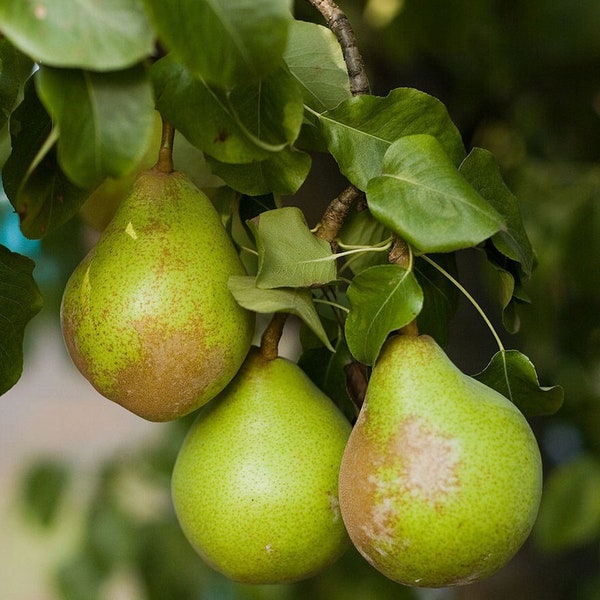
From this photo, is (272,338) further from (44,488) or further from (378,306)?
(44,488)

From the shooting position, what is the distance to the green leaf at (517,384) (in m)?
0.66

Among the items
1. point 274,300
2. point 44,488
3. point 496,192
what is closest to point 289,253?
point 274,300

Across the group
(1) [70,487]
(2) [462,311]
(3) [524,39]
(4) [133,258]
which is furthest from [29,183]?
(1) [70,487]

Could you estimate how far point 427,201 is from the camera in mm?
575

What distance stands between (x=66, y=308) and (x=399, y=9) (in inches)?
35.8

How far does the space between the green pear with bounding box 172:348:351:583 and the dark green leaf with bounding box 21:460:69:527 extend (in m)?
1.03

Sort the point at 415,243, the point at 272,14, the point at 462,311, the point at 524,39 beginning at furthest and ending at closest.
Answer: the point at 524,39
the point at 462,311
the point at 415,243
the point at 272,14

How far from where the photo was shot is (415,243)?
0.56 meters

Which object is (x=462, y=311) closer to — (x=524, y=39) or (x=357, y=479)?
(x=524, y=39)

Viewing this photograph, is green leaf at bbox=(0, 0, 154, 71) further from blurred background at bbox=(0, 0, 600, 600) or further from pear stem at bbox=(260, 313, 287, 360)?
blurred background at bbox=(0, 0, 600, 600)

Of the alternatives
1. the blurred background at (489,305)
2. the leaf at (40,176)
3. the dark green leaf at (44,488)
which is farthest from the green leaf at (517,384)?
the dark green leaf at (44,488)

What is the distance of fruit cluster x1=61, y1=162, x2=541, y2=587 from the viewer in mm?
554

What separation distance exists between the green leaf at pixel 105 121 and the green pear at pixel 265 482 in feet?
0.80

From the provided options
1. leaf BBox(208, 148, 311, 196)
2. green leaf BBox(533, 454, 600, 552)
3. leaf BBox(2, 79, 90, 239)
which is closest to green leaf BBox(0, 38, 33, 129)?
leaf BBox(2, 79, 90, 239)
